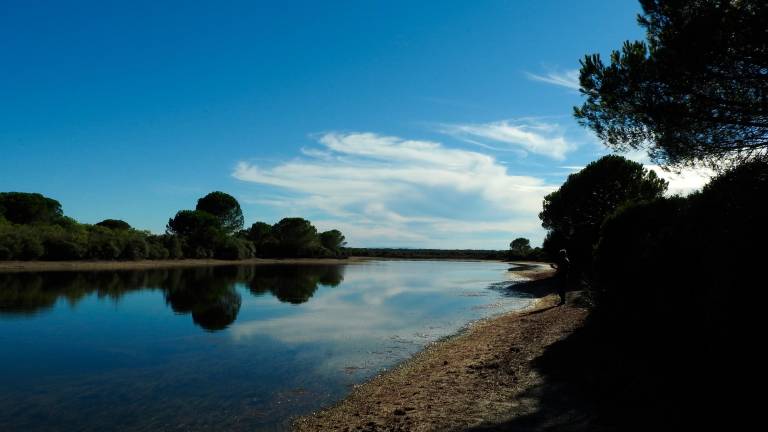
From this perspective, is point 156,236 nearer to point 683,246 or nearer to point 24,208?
point 24,208

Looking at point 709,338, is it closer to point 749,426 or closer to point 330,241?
point 749,426

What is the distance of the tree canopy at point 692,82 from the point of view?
10805mm

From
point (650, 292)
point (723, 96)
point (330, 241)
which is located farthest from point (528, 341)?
point (330, 241)

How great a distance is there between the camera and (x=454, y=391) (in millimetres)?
10289

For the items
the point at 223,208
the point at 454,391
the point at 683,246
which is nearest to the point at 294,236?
the point at 223,208

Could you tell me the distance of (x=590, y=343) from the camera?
514 inches

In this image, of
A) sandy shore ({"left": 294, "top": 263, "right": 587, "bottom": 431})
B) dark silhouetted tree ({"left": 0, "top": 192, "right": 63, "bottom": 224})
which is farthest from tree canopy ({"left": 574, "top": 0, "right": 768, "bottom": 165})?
dark silhouetted tree ({"left": 0, "top": 192, "right": 63, "bottom": 224})

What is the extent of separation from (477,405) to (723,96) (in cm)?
1008

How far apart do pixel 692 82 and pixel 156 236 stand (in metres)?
86.4

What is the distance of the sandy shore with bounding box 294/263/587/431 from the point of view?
329 inches

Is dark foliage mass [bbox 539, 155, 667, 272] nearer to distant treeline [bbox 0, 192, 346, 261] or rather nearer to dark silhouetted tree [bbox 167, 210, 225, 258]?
distant treeline [bbox 0, 192, 346, 261]

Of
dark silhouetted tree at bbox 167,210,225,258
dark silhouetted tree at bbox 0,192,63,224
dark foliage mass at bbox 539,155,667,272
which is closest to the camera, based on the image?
dark foliage mass at bbox 539,155,667,272

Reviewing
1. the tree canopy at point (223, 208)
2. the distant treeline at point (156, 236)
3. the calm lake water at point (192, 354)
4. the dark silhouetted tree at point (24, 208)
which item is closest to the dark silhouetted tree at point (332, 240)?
Result: the distant treeline at point (156, 236)

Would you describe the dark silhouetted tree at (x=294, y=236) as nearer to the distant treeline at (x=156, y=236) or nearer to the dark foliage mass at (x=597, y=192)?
the distant treeline at (x=156, y=236)
